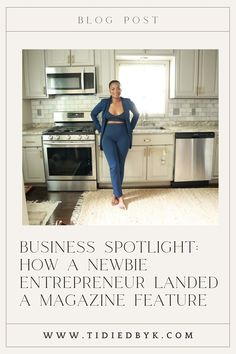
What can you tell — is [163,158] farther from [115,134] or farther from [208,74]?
[208,74]

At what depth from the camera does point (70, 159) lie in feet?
8.91

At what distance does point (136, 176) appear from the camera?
2842mm

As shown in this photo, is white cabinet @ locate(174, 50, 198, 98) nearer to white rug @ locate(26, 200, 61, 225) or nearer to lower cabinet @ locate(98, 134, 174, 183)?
lower cabinet @ locate(98, 134, 174, 183)

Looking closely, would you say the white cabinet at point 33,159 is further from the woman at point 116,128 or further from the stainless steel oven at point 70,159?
the woman at point 116,128

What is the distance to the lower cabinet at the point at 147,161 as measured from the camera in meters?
2.76

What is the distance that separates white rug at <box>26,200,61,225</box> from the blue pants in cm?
58

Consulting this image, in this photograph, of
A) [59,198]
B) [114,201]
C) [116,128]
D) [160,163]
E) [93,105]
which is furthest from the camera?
[93,105]

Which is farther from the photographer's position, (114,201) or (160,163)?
(160,163)

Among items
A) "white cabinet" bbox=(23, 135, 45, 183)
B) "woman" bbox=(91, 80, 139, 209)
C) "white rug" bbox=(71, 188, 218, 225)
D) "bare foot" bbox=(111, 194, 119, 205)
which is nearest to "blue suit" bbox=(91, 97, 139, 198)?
"woman" bbox=(91, 80, 139, 209)

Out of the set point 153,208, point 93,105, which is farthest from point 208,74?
point 153,208

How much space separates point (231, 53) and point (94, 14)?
0.43 metres

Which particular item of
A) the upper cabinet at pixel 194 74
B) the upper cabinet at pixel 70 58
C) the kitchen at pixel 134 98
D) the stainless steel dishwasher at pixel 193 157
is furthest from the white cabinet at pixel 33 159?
the upper cabinet at pixel 194 74

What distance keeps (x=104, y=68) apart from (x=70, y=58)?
0.35 m

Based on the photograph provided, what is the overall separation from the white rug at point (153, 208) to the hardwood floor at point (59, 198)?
63 mm
